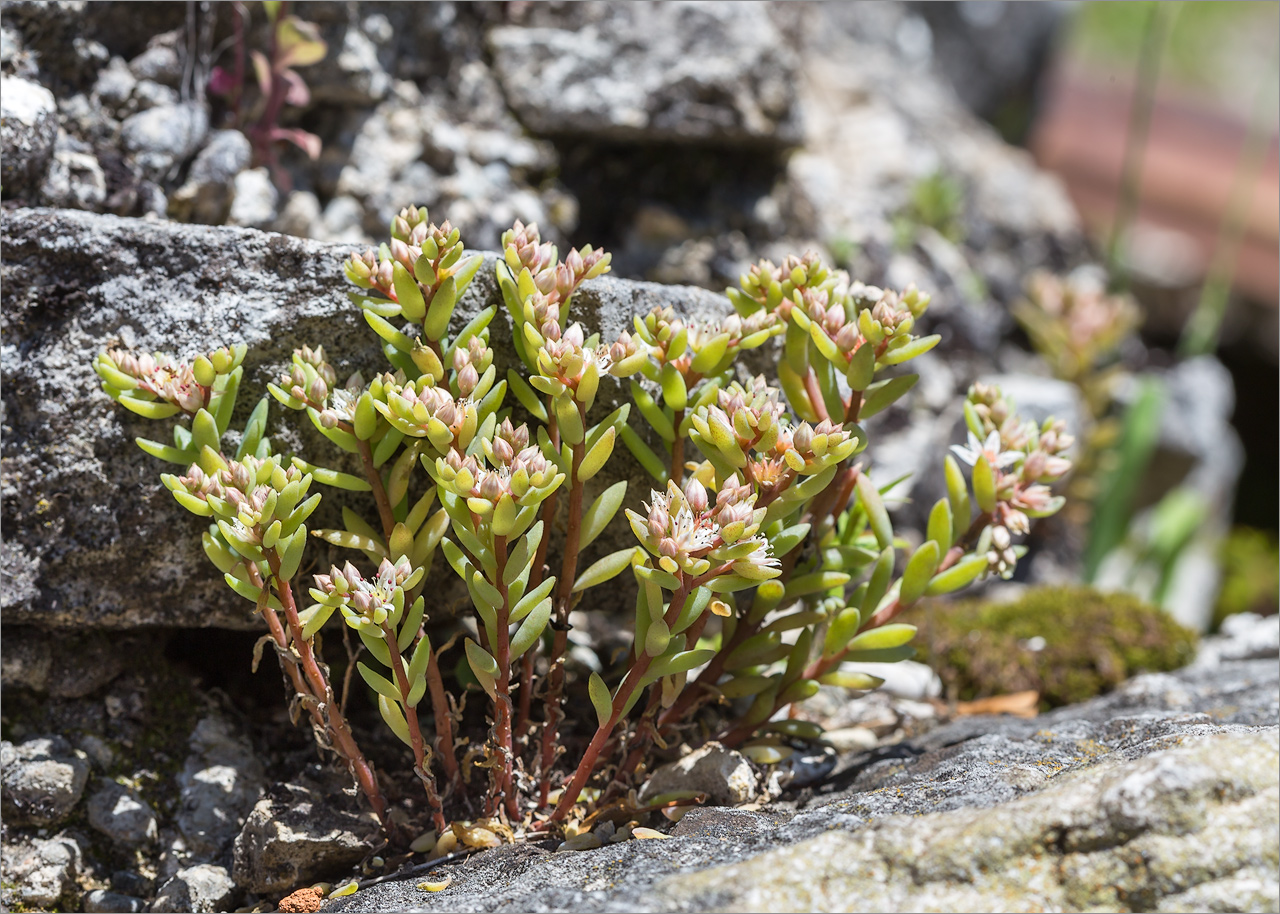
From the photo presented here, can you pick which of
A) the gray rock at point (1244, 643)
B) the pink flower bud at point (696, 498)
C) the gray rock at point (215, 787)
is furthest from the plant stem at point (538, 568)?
the gray rock at point (1244, 643)

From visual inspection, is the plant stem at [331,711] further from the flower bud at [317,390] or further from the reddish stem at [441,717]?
the flower bud at [317,390]

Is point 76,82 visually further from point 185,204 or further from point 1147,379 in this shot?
point 1147,379

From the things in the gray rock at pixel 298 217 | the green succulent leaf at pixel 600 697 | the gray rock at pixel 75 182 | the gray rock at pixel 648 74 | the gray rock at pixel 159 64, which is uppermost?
the gray rock at pixel 648 74

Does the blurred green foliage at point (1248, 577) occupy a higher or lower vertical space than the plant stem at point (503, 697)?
lower

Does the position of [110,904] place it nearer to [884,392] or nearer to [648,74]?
[884,392]

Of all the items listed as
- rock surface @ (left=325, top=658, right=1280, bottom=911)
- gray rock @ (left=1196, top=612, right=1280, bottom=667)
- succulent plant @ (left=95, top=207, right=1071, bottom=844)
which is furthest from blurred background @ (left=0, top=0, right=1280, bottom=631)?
gray rock @ (left=1196, top=612, right=1280, bottom=667)

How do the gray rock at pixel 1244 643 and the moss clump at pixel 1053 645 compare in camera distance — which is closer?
the moss clump at pixel 1053 645

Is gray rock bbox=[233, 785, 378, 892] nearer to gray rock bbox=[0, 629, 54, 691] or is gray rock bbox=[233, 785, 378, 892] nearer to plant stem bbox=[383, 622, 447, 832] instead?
plant stem bbox=[383, 622, 447, 832]
